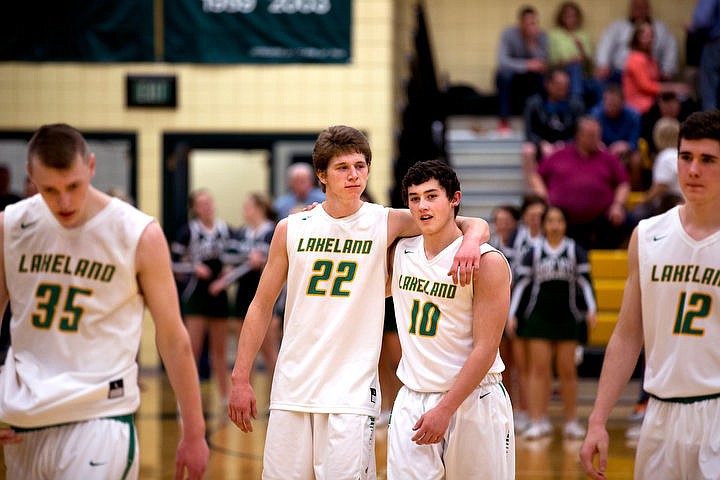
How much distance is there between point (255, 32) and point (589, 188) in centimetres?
457

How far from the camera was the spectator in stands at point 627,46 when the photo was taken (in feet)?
41.2

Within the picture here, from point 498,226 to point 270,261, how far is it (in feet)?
16.5

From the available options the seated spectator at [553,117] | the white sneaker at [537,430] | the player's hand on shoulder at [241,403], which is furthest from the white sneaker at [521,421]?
the player's hand on shoulder at [241,403]

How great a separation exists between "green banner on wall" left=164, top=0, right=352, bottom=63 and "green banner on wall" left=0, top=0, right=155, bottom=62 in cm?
35

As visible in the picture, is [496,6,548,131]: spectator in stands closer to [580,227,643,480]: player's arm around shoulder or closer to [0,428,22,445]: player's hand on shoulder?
[580,227,643,480]: player's arm around shoulder

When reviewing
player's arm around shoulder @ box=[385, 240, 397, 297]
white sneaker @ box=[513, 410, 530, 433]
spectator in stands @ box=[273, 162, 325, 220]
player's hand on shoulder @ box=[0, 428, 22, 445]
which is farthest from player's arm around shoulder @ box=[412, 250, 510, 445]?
spectator in stands @ box=[273, 162, 325, 220]

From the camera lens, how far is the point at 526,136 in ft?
38.1

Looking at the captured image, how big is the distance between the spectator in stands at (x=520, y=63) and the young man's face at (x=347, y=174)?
Answer: 27.9 ft

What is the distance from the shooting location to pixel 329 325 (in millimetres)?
4105

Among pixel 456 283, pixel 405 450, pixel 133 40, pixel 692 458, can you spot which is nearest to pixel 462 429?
pixel 405 450

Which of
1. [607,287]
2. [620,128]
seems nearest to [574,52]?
[620,128]

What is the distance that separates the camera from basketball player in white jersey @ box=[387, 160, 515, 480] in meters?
3.93

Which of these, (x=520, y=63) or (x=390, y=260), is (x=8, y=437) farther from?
(x=520, y=63)

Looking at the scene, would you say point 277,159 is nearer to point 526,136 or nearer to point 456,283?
point 526,136
